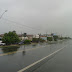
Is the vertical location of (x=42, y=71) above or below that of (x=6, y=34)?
below

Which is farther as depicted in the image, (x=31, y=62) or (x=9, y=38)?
(x=9, y=38)

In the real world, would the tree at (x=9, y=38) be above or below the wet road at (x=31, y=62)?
above

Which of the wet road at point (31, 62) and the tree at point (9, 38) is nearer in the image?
the wet road at point (31, 62)

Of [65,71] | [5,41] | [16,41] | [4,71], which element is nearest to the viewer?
[4,71]

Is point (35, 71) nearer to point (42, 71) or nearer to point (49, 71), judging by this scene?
point (42, 71)

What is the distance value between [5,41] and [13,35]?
3552 mm

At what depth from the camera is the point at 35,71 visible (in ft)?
19.2

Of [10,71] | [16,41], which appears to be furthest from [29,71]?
[16,41]

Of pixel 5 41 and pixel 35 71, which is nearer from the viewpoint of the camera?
pixel 35 71

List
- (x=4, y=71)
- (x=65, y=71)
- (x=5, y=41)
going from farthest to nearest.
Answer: (x=5, y=41)
(x=65, y=71)
(x=4, y=71)

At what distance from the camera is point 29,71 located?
229 inches

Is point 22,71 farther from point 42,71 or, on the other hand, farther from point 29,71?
point 42,71

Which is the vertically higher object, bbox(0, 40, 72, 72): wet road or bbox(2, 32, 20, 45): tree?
bbox(2, 32, 20, 45): tree

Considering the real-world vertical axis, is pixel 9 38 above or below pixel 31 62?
above
